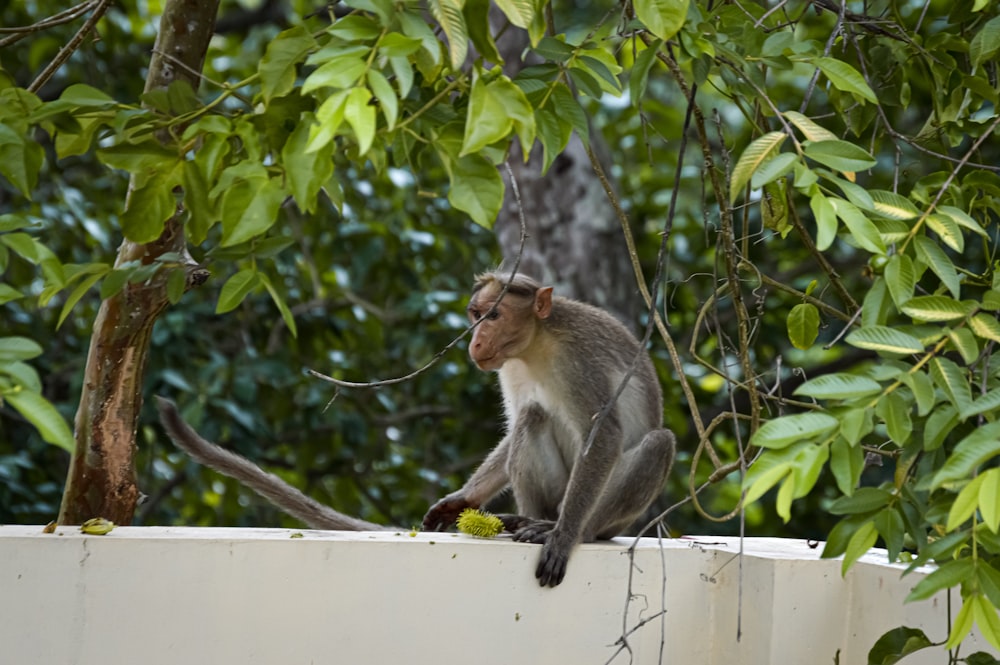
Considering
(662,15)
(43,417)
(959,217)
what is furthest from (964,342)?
(43,417)

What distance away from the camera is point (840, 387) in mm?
2004

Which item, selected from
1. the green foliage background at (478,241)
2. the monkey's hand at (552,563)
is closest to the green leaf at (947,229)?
the green foliage background at (478,241)

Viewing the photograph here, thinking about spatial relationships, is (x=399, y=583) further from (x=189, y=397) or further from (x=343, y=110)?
(x=189, y=397)

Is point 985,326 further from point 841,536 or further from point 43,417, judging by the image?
point 43,417

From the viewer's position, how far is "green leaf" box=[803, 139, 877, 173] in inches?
83.7

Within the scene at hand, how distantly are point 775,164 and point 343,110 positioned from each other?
0.78 meters

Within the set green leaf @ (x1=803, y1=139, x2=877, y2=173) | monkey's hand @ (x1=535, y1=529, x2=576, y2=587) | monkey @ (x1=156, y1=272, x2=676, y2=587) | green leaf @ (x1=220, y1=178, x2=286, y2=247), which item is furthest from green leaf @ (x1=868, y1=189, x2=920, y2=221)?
monkey @ (x1=156, y1=272, x2=676, y2=587)

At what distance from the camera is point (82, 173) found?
7.16 metres

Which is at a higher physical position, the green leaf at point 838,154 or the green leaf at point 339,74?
the green leaf at point 339,74

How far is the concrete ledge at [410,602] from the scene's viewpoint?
291cm

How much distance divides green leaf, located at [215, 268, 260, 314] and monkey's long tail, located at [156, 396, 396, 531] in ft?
4.72

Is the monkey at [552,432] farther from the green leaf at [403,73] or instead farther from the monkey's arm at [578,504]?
the green leaf at [403,73]

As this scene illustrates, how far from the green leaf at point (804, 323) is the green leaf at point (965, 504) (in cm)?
108

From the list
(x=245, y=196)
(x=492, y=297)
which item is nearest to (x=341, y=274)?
(x=492, y=297)
